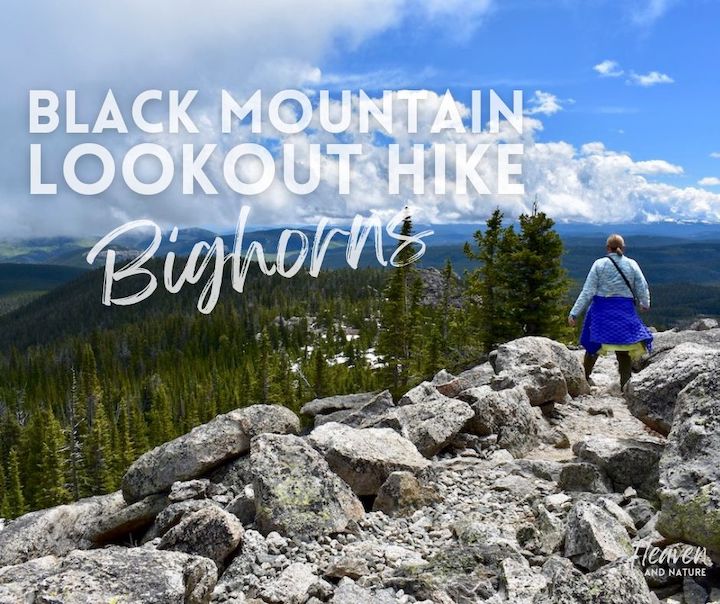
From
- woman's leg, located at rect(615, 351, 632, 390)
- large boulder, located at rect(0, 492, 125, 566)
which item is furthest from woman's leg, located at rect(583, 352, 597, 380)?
large boulder, located at rect(0, 492, 125, 566)

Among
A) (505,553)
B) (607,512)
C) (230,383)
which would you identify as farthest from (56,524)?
(230,383)

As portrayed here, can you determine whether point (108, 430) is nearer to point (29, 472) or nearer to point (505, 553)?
point (29, 472)

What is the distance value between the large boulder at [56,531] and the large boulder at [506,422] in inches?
325

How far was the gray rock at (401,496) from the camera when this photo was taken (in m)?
9.80

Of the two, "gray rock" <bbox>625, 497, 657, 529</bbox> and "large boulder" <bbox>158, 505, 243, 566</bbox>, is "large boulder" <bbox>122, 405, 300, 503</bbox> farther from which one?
"gray rock" <bbox>625, 497, 657, 529</bbox>

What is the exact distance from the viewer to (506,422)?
13.5m

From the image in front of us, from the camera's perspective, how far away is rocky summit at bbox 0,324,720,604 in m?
6.71

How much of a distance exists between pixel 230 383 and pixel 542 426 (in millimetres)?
111958

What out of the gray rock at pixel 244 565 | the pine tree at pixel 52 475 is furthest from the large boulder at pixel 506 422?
the pine tree at pixel 52 475

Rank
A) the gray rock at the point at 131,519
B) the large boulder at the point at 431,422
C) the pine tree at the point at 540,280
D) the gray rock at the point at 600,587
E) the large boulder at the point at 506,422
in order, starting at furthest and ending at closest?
the pine tree at the point at 540,280, the large boulder at the point at 506,422, the large boulder at the point at 431,422, the gray rock at the point at 131,519, the gray rock at the point at 600,587

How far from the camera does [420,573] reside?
7.52 m

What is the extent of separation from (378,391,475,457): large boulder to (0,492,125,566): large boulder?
252 inches

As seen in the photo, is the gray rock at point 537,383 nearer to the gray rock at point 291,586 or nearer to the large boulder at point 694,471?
the large boulder at point 694,471

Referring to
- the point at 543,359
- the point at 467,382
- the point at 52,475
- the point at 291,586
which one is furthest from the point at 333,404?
the point at 52,475
